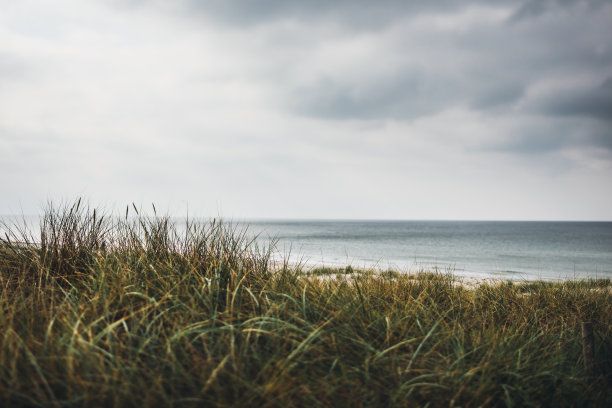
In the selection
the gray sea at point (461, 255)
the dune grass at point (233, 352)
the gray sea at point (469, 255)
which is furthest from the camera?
the gray sea at point (469, 255)

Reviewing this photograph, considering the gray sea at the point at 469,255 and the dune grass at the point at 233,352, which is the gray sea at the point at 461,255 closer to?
the gray sea at the point at 469,255

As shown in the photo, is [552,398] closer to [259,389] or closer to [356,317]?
Answer: [356,317]

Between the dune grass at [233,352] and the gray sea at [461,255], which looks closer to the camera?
the dune grass at [233,352]

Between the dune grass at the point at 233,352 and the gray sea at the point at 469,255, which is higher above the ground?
the dune grass at the point at 233,352

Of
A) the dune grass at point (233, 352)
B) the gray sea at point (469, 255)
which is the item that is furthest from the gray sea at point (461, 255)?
the dune grass at point (233, 352)

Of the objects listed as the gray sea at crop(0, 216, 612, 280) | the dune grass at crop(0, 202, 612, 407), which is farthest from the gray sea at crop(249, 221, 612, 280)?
the dune grass at crop(0, 202, 612, 407)

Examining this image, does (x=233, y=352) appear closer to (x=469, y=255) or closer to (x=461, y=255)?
(x=461, y=255)

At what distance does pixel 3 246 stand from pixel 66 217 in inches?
39.2

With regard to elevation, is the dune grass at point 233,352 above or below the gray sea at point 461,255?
above

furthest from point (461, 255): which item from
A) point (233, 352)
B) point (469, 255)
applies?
point (233, 352)

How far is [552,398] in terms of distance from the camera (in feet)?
8.19

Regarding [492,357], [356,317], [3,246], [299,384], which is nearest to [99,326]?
[299,384]

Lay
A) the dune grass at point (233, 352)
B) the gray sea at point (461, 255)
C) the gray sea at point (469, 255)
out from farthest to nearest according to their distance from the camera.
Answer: the gray sea at point (469, 255), the gray sea at point (461, 255), the dune grass at point (233, 352)

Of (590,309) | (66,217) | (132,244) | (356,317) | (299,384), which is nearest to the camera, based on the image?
(299,384)
